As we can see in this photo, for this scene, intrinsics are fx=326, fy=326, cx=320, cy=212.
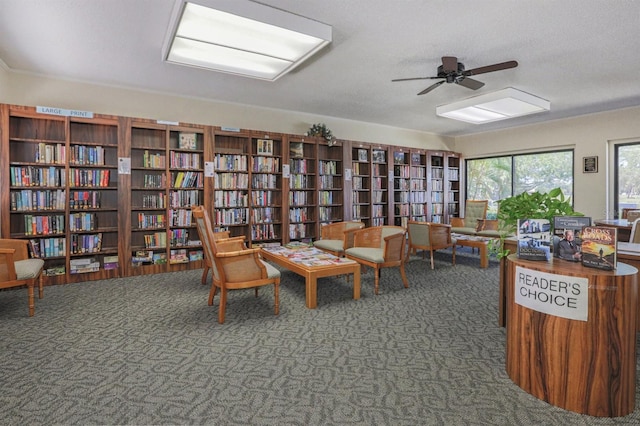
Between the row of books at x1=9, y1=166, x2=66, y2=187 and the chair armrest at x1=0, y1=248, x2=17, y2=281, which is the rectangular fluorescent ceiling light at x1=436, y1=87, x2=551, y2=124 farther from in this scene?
the chair armrest at x1=0, y1=248, x2=17, y2=281

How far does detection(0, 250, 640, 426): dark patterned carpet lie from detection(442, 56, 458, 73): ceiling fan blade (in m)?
2.77

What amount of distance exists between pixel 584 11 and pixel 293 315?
4033mm

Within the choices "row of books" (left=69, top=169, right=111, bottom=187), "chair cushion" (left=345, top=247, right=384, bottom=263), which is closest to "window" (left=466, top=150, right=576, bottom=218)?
"chair cushion" (left=345, top=247, right=384, bottom=263)

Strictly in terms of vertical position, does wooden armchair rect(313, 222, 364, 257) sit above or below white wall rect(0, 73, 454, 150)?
below

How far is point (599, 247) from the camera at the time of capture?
1.87 m

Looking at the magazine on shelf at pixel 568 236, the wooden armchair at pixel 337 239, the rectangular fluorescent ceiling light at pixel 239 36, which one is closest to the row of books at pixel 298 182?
the wooden armchair at pixel 337 239

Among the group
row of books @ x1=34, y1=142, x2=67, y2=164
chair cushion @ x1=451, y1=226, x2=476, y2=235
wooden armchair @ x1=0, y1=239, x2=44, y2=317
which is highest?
row of books @ x1=34, y1=142, x2=67, y2=164

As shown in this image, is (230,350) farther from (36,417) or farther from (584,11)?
(584,11)

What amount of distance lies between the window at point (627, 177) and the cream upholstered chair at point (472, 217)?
238cm

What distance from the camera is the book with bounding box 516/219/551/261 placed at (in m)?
2.10

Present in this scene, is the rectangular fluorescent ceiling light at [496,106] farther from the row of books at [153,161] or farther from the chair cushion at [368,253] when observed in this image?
the row of books at [153,161]

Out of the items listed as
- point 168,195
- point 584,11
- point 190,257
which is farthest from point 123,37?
point 584,11

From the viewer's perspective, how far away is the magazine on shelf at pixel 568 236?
80.6 inches

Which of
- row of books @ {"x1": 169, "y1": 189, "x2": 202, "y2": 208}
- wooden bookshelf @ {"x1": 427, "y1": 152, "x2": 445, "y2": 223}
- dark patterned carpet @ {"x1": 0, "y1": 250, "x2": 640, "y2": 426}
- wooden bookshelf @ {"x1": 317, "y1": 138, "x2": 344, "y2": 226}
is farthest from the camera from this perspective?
wooden bookshelf @ {"x1": 427, "y1": 152, "x2": 445, "y2": 223}
